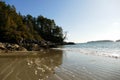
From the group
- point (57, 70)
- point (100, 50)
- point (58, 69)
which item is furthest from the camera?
point (100, 50)

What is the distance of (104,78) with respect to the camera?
363 inches

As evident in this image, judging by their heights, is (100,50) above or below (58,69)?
above

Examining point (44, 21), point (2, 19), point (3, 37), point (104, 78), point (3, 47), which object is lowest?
point (104, 78)

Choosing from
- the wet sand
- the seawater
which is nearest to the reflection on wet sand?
the wet sand

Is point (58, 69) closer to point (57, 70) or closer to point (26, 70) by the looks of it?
point (57, 70)

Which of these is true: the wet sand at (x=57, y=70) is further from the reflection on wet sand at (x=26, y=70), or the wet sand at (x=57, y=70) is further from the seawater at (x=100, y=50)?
the seawater at (x=100, y=50)

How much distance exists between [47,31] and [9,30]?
54.2 meters

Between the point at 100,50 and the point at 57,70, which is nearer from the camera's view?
the point at 57,70

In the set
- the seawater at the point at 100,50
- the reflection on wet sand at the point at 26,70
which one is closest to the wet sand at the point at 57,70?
the reflection on wet sand at the point at 26,70

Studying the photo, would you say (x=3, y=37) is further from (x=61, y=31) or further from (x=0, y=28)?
(x=61, y=31)

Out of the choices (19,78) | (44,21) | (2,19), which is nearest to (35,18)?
(44,21)

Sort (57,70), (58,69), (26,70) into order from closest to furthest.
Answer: (26,70) < (57,70) < (58,69)

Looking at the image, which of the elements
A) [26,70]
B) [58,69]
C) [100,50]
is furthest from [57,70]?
[100,50]

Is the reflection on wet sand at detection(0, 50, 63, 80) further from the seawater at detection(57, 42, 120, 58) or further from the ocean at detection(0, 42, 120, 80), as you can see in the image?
the seawater at detection(57, 42, 120, 58)
